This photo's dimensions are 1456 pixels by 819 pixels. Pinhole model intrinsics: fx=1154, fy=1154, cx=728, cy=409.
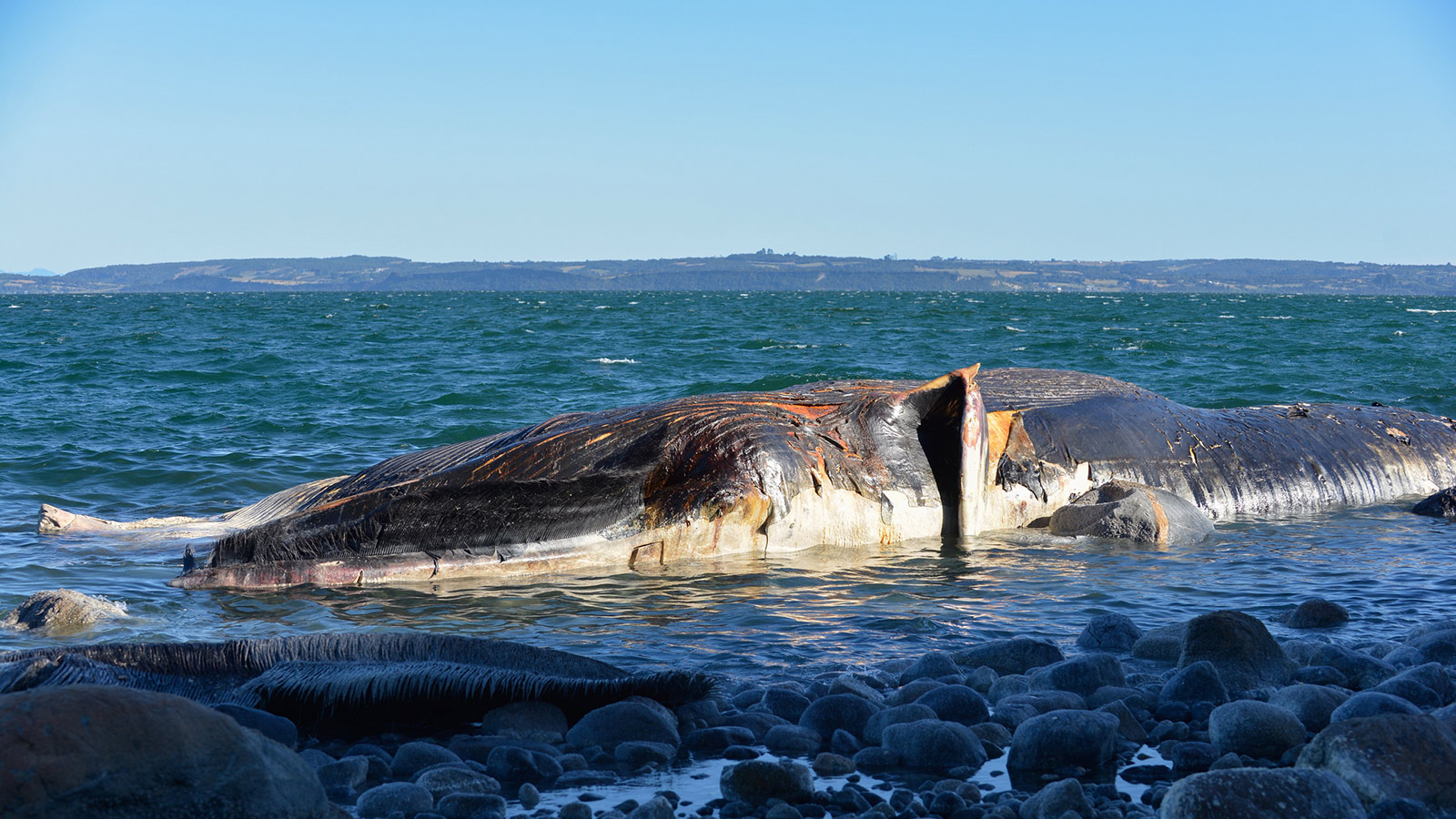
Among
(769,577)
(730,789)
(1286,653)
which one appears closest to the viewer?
(730,789)

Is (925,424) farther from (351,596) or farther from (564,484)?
(351,596)

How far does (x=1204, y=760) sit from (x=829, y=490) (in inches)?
134

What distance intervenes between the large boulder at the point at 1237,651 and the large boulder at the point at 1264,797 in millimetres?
1501

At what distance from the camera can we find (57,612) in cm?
505

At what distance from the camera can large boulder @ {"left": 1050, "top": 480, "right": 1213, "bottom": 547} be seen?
23.2ft

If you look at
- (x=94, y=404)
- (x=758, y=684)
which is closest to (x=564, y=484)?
(x=758, y=684)

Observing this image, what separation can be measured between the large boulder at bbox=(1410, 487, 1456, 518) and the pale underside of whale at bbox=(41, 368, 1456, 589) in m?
0.37

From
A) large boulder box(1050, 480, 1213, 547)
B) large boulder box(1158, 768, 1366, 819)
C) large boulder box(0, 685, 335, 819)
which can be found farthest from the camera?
large boulder box(1050, 480, 1213, 547)

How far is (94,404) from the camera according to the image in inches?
622

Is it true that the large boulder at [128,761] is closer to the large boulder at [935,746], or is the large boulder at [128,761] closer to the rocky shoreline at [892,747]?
the rocky shoreline at [892,747]

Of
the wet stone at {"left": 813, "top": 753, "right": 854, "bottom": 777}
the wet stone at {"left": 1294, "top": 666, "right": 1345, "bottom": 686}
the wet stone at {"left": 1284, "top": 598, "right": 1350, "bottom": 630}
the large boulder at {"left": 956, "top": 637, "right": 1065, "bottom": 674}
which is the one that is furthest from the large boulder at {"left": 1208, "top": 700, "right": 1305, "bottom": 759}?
the wet stone at {"left": 1284, "top": 598, "right": 1350, "bottom": 630}

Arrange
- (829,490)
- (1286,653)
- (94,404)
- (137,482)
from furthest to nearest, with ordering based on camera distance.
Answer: (94,404), (137,482), (829,490), (1286,653)

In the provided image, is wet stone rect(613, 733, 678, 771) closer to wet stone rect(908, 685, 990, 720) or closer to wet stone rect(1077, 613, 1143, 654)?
wet stone rect(908, 685, 990, 720)

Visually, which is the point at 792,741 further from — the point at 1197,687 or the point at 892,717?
the point at 1197,687
